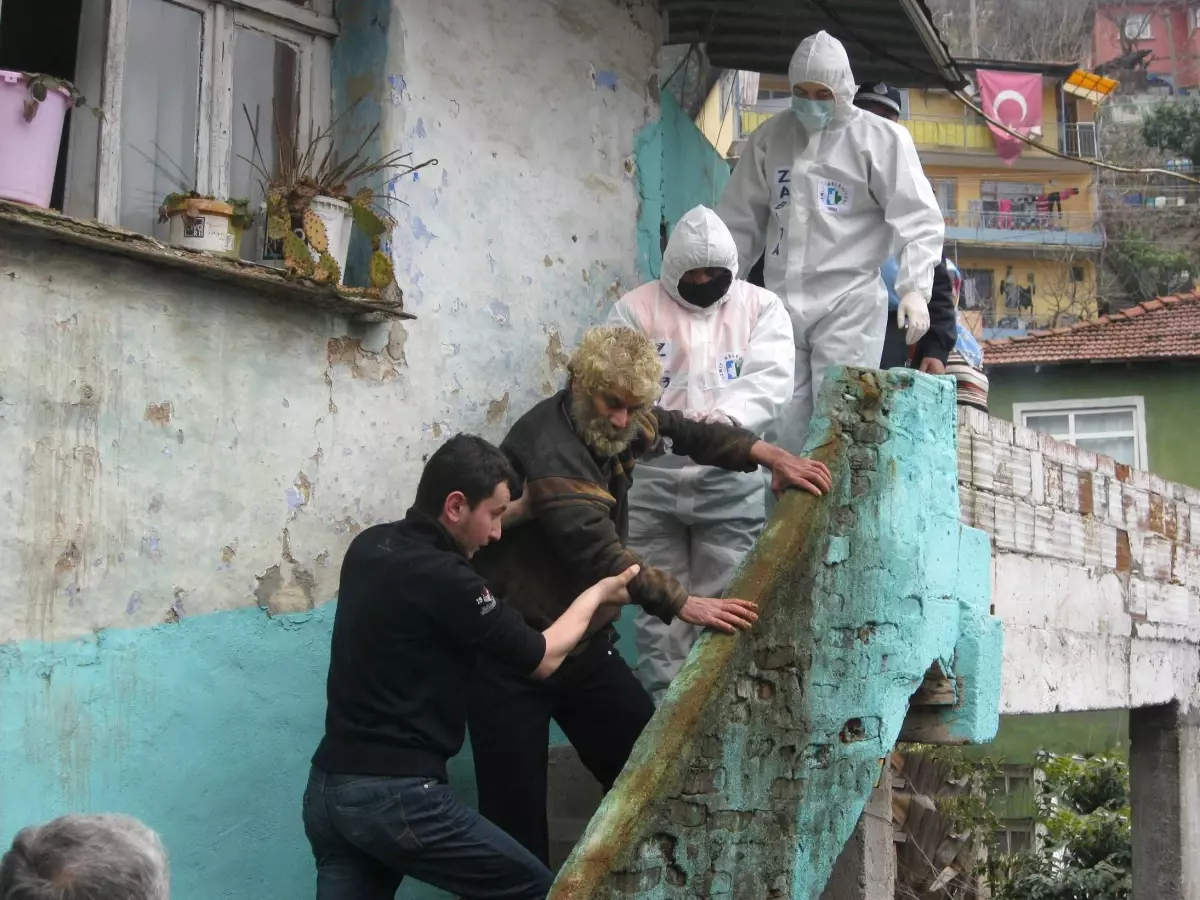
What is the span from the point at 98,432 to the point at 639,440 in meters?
1.61

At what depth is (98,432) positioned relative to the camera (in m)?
4.26

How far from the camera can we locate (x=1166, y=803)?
7.91 metres

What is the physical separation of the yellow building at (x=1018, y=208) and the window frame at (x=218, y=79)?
3222cm

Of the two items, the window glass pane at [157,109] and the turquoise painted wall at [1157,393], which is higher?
the turquoise painted wall at [1157,393]

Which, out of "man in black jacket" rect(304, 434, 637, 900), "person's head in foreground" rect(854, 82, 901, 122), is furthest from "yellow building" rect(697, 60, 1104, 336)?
"man in black jacket" rect(304, 434, 637, 900)

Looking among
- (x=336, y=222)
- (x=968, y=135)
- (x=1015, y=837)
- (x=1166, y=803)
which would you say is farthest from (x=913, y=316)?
(x=968, y=135)

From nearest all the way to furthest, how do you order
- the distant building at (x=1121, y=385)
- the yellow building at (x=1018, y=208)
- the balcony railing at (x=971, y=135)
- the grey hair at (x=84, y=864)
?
the grey hair at (x=84, y=864)
the distant building at (x=1121, y=385)
the yellow building at (x=1018, y=208)
the balcony railing at (x=971, y=135)

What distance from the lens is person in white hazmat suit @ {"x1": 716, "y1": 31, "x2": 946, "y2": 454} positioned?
17.9 ft

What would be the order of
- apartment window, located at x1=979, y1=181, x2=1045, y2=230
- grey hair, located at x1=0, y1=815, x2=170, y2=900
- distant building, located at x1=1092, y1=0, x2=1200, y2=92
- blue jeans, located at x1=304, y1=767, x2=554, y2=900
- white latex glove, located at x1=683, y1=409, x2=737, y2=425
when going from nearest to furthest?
grey hair, located at x1=0, y1=815, x2=170, y2=900
blue jeans, located at x1=304, y1=767, x2=554, y2=900
white latex glove, located at x1=683, y1=409, x2=737, y2=425
apartment window, located at x1=979, y1=181, x2=1045, y2=230
distant building, located at x1=1092, y1=0, x2=1200, y2=92

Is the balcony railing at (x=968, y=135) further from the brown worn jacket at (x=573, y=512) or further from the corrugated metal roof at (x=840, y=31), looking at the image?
the brown worn jacket at (x=573, y=512)

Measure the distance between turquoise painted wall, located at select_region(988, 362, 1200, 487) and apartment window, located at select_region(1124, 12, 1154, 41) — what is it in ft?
109

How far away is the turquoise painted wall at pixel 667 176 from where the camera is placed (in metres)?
6.41

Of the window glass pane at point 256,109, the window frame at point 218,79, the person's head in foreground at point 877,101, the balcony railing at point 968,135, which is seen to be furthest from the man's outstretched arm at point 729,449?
the balcony railing at point 968,135

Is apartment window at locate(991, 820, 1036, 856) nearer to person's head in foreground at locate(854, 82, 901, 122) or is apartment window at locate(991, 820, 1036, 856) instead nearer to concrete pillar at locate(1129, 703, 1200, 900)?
concrete pillar at locate(1129, 703, 1200, 900)
